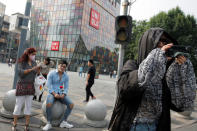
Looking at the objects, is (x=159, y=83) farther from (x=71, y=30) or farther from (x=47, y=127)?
(x=71, y=30)

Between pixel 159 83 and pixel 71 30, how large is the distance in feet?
145

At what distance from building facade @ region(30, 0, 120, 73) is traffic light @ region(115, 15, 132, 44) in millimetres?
38309

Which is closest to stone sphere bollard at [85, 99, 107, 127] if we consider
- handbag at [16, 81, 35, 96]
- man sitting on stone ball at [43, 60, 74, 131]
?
man sitting on stone ball at [43, 60, 74, 131]

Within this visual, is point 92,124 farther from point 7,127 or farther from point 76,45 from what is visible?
point 76,45

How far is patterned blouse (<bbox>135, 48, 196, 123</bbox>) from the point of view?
1.20 metres

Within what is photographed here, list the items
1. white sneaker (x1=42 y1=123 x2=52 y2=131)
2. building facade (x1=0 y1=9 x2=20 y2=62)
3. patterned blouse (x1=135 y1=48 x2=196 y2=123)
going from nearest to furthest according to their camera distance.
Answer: patterned blouse (x1=135 y1=48 x2=196 y2=123)
white sneaker (x1=42 y1=123 x2=52 y2=131)
building facade (x1=0 y1=9 x2=20 y2=62)

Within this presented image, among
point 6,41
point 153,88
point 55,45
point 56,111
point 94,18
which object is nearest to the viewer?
point 153,88

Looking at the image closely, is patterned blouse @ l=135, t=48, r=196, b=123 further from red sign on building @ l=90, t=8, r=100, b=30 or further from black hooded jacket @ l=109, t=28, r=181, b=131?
red sign on building @ l=90, t=8, r=100, b=30

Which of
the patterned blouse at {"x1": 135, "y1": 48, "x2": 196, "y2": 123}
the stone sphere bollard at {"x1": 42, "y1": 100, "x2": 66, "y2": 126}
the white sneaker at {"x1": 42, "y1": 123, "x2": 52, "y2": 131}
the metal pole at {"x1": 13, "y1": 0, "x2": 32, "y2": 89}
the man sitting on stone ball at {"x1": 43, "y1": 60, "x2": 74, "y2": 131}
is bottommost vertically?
the white sneaker at {"x1": 42, "y1": 123, "x2": 52, "y2": 131}

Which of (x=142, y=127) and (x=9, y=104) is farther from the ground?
(x=142, y=127)

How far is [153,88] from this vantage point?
1.24m

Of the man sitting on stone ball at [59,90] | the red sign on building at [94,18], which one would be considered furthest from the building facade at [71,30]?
the man sitting on stone ball at [59,90]

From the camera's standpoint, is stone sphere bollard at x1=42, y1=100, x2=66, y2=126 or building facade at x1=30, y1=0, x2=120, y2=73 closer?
stone sphere bollard at x1=42, y1=100, x2=66, y2=126

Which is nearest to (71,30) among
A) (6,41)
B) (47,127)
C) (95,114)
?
(6,41)
